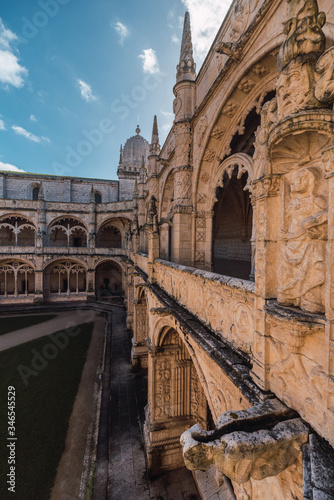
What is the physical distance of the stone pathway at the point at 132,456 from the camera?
20.5 feet

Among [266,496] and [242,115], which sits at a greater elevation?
[242,115]

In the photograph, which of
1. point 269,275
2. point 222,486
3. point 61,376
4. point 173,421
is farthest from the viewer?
point 61,376

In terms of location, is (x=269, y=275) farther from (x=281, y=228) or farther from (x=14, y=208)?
(x=14, y=208)

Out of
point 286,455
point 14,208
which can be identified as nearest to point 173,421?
point 286,455

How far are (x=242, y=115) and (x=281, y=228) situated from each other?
4448mm

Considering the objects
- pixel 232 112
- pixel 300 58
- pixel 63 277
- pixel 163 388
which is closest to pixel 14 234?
pixel 63 277

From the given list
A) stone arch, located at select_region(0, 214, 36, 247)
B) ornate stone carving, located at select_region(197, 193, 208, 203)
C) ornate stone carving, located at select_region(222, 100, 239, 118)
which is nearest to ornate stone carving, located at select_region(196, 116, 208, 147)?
ornate stone carving, located at select_region(222, 100, 239, 118)

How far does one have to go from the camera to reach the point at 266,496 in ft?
6.02

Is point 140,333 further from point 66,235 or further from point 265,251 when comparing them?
point 66,235

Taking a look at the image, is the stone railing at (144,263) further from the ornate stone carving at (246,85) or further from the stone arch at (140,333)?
the ornate stone carving at (246,85)

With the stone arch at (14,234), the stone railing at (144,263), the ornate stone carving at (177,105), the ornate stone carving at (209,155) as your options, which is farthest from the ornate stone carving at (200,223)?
the stone arch at (14,234)

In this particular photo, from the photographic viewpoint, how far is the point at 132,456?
285 inches

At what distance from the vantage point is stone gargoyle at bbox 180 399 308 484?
1.38 meters

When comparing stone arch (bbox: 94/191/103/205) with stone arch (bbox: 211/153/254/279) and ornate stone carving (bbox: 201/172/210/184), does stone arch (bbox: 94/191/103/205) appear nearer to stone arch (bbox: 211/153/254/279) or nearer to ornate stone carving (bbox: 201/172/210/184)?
stone arch (bbox: 211/153/254/279)
